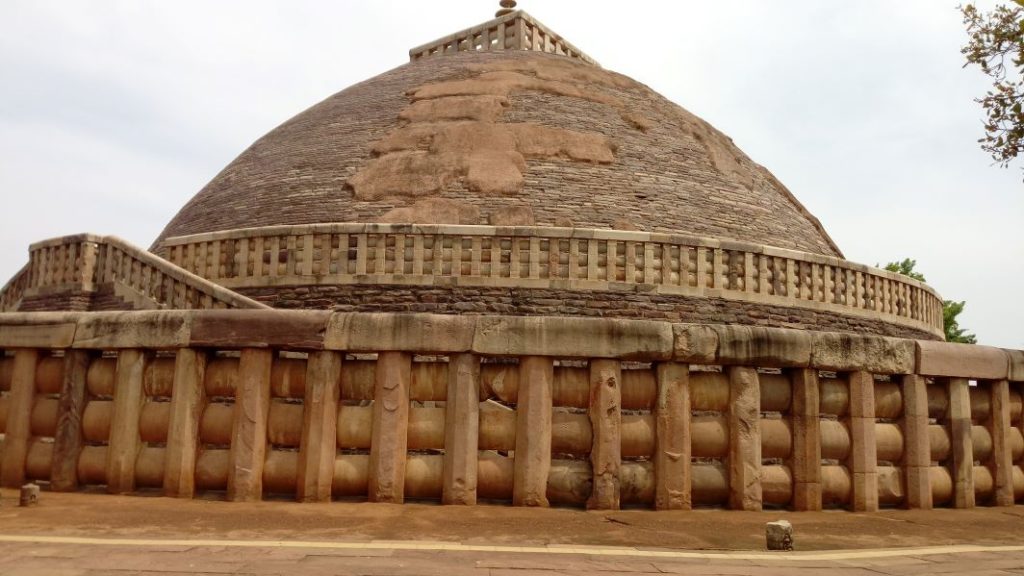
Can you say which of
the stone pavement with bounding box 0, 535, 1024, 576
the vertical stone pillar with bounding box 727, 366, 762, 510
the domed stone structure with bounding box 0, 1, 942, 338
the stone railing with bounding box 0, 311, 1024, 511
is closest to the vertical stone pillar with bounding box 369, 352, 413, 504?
the stone railing with bounding box 0, 311, 1024, 511

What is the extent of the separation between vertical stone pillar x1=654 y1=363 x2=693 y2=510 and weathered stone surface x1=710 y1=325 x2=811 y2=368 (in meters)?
0.29

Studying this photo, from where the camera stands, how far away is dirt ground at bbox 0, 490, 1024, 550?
12.8 feet

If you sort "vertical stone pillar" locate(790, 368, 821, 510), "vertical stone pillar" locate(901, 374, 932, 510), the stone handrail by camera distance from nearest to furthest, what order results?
"vertical stone pillar" locate(790, 368, 821, 510), "vertical stone pillar" locate(901, 374, 932, 510), the stone handrail

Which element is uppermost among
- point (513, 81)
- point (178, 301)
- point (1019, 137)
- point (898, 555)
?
point (513, 81)

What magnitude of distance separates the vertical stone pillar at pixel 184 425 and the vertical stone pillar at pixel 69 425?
2.18 ft

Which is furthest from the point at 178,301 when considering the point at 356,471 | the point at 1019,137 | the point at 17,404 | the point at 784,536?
the point at 1019,137

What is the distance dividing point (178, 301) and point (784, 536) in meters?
7.89

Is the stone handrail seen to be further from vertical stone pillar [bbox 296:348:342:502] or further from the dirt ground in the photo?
vertical stone pillar [bbox 296:348:342:502]

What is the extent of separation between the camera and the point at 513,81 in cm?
1622

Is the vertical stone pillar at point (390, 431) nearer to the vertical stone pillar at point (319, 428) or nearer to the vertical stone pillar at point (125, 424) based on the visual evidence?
the vertical stone pillar at point (319, 428)

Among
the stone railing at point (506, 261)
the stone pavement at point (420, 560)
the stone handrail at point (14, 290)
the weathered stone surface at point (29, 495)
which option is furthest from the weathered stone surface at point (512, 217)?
the stone pavement at point (420, 560)

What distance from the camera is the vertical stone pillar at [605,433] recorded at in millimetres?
4719

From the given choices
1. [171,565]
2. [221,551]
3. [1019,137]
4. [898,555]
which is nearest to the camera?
→ [171,565]

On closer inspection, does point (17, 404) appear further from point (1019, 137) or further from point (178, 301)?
point (1019, 137)
